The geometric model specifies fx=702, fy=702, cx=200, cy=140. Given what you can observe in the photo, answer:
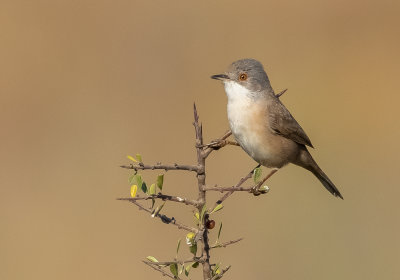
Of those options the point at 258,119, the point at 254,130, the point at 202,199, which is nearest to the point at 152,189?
the point at 202,199

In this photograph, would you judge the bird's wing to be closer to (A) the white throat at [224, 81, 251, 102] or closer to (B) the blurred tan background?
(A) the white throat at [224, 81, 251, 102]

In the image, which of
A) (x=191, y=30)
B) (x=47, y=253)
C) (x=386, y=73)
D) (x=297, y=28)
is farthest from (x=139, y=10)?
(x=47, y=253)

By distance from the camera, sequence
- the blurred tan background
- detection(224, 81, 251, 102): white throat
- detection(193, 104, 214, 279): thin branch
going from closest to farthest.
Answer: detection(193, 104, 214, 279): thin branch, detection(224, 81, 251, 102): white throat, the blurred tan background

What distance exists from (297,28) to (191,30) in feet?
8.29

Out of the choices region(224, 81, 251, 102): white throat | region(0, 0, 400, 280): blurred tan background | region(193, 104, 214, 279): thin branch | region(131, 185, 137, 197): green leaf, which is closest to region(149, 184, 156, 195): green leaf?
region(131, 185, 137, 197): green leaf

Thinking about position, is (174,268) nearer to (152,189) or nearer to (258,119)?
(152,189)

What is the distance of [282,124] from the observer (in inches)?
264

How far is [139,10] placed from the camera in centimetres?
1752

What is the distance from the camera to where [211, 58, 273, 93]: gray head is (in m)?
6.70

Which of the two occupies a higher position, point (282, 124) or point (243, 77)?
point (243, 77)

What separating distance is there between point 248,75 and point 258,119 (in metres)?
0.52

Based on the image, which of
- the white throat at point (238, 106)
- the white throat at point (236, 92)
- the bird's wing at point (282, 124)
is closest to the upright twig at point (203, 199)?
the white throat at point (238, 106)

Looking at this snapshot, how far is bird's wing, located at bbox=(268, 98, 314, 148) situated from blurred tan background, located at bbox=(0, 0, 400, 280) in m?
2.92

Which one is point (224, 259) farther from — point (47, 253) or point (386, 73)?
point (386, 73)
